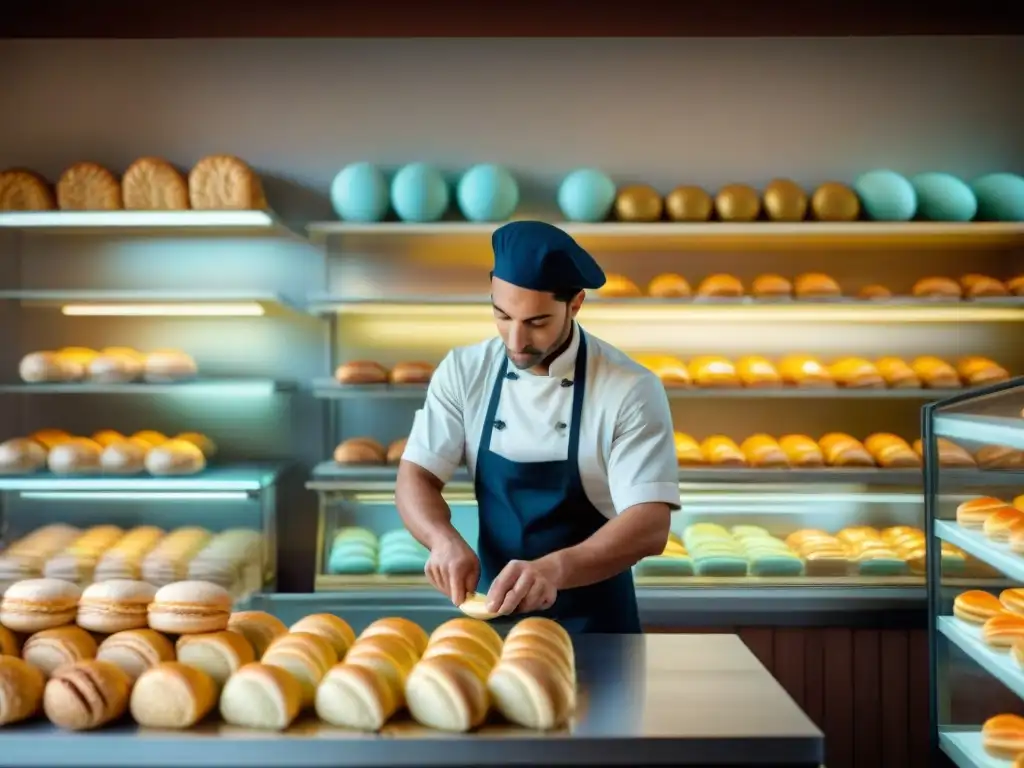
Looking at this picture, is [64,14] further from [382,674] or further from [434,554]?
[382,674]

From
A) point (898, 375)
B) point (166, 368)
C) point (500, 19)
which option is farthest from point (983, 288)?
point (166, 368)

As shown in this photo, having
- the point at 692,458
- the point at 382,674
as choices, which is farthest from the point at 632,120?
the point at 382,674

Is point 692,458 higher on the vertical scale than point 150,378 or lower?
lower

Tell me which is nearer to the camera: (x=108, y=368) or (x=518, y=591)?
(x=518, y=591)

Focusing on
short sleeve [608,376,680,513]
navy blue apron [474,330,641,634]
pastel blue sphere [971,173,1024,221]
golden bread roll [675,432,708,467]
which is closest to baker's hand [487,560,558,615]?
short sleeve [608,376,680,513]

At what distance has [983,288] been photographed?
3.43 m

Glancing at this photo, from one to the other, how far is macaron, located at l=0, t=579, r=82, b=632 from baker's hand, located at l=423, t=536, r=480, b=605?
557mm

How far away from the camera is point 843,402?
381 cm

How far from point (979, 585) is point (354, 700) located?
5.49 ft

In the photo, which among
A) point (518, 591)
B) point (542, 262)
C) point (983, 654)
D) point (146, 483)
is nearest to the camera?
point (518, 591)

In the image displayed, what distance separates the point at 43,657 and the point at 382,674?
47 centimetres

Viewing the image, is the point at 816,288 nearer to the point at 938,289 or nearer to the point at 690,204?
the point at 938,289

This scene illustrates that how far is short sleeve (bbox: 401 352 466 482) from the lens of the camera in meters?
2.16

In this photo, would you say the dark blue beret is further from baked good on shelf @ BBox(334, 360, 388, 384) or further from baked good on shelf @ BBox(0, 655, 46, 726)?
baked good on shelf @ BBox(334, 360, 388, 384)
